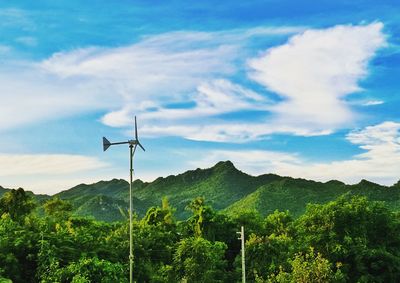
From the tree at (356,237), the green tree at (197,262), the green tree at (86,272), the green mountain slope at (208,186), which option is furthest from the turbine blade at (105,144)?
the green mountain slope at (208,186)

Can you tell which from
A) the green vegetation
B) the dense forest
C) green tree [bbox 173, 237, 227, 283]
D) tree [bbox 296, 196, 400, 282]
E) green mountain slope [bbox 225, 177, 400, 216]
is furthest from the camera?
green mountain slope [bbox 225, 177, 400, 216]

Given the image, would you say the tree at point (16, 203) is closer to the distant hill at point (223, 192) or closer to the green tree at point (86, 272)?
the green tree at point (86, 272)

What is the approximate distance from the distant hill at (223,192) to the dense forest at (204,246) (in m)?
20.9

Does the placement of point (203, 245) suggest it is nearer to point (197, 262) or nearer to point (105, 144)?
point (197, 262)

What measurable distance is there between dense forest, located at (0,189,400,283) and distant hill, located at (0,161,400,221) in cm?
2092

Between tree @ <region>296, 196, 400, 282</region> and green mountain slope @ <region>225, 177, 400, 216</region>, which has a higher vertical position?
green mountain slope @ <region>225, 177, 400, 216</region>

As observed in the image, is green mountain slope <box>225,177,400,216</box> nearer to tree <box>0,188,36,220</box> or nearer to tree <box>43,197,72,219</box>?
tree <box>43,197,72,219</box>

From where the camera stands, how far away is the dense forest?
29.0 m

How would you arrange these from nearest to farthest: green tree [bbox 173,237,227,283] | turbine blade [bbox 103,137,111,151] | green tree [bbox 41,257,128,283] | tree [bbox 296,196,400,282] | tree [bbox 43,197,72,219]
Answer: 1. turbine blade [bbox 103,137,111,151]
2. green tree [bbox 41,257,128,283]
3. green tree [bbox 173,237,227,283]
4. tree [bbox 296,196,400,282]
5. tree [bbox 43,197,72,219]

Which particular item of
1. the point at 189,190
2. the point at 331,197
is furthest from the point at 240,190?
the point at 331,197

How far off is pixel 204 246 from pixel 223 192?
8475 cm

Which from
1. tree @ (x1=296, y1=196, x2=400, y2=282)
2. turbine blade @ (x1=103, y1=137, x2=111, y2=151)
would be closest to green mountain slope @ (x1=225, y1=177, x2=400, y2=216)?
tree @ (x1=296, y1=196, x2=400, y2=282)

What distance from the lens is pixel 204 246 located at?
38812 millimetres

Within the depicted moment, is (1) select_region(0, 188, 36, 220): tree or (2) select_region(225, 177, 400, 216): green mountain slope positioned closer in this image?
(1) select_region(0, 188, 36, 220): tree
